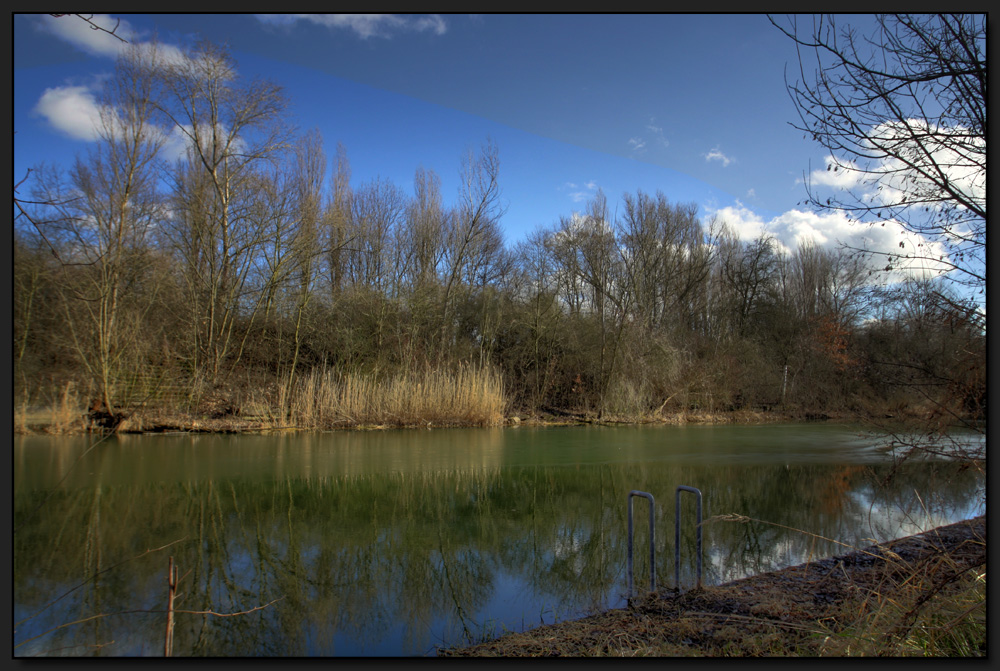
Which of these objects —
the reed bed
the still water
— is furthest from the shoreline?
the still water

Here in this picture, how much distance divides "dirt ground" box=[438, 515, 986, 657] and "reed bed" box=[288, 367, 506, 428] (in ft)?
34.8

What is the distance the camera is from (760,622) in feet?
10.6

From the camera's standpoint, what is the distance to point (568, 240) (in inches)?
816

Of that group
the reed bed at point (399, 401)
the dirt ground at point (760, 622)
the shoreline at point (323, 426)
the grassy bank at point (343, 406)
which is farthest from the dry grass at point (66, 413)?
the dirt ground at point (760, 622)

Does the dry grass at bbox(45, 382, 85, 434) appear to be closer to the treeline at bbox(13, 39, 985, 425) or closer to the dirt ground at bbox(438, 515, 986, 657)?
the treeline at bbox(13, 39, 985, 425)

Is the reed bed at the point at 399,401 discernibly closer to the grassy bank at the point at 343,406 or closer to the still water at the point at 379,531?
the grassy bank at the point at 343,406

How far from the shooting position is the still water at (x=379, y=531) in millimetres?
3611

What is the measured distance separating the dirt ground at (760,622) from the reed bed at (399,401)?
34.8 ft

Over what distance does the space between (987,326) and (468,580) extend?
3.58 m

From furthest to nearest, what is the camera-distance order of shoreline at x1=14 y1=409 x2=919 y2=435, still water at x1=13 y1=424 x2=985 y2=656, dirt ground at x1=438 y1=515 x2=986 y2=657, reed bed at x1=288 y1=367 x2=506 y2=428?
1. reed bed at x1=288 y1=367 x2=506 y2=428
2. shoreline at x1=14 y1=409 x2=919 y2=435
3. still water at x1=13 y1=424 x2=985 y2=656
4. dirt ground at x1=438 y1=515 x2=986 y2=657

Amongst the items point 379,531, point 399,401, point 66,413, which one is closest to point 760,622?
point 379,531

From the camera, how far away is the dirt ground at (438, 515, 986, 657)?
2785 millimetres

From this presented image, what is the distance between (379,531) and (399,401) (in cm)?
833

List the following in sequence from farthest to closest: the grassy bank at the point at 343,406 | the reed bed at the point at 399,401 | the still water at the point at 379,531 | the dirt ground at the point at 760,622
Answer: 1. the reed bed at the point at 399,401
2. the grassy bank at the point at 343,406
3. the still water at the point at 379,531
4. the dirt ground at the point at 760,622
